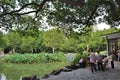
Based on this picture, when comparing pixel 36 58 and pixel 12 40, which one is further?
pixel 12 40

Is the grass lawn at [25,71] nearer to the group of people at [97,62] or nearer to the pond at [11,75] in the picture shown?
the pond at [11,75]

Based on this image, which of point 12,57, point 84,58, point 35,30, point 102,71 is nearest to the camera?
point 35,30

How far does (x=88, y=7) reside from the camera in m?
13.2

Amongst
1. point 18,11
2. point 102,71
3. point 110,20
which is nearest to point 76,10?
point 110,20

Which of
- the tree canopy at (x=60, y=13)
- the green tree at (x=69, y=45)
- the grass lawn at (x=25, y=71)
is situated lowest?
the grass lawn at (x=25, y=71)

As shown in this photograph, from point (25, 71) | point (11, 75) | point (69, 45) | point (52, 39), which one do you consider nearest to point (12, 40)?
point (52, 39)

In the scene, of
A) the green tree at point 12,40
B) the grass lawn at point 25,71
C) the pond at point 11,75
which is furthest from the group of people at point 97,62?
the green tree at point 12,40

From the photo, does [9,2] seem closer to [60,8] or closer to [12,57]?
[60,8]

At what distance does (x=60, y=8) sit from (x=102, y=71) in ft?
19.4

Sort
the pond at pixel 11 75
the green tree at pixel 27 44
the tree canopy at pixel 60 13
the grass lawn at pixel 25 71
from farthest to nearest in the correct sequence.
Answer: the green tree at pixel 27 44 < the grass lawn at pixel 25 71 < the pond at pixel 11 75 < the tree canopy at pixel 60 13

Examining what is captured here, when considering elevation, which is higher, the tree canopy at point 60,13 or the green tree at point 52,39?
the tree canopy at point 60,13

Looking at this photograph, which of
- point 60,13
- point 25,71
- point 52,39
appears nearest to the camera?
point 60,13

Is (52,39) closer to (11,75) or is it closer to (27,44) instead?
(27,44)

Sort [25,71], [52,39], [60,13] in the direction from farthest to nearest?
[52,39], [25,71], [60,13]
